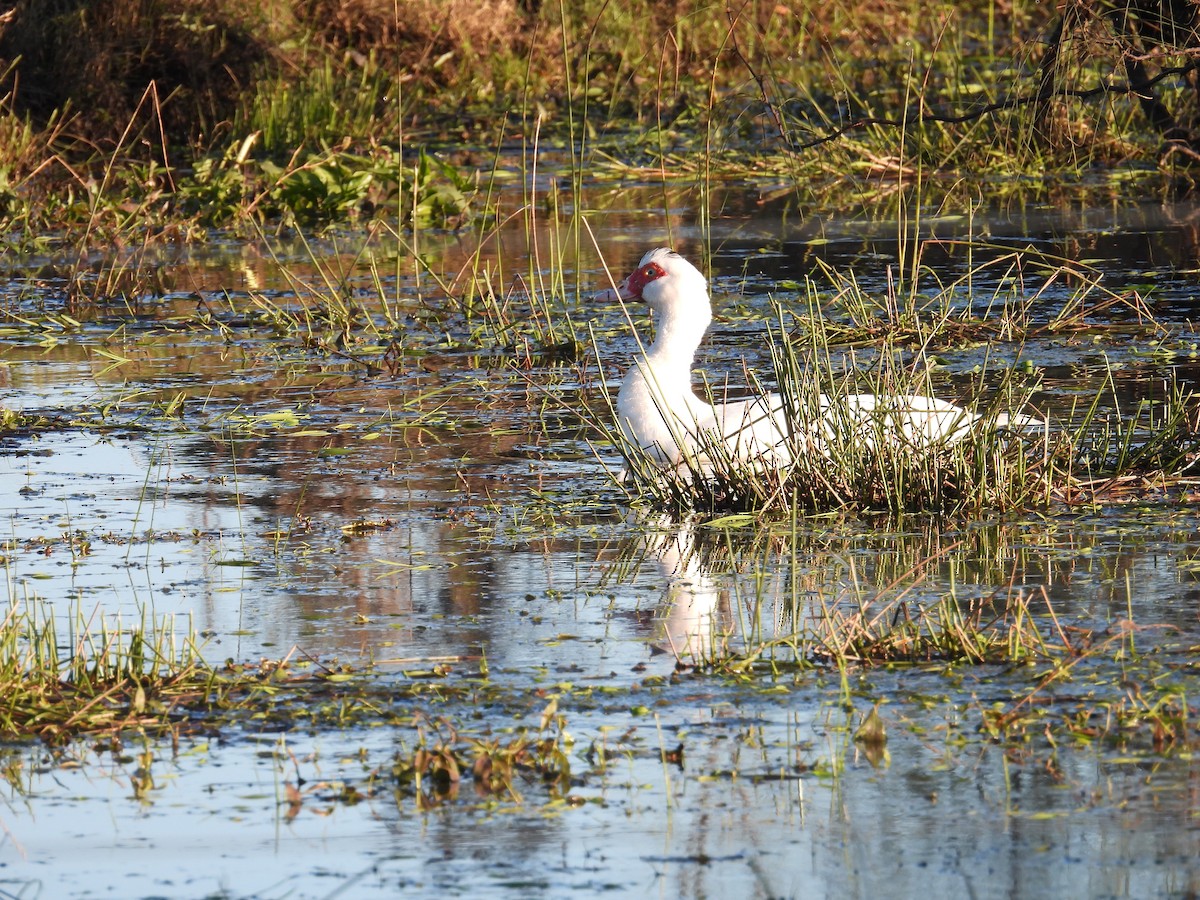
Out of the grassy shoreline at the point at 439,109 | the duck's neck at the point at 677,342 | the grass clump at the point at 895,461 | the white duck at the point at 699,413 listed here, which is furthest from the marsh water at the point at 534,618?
the grassy shoreline at the point at 439,109

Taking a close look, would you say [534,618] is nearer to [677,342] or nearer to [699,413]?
[699,413]

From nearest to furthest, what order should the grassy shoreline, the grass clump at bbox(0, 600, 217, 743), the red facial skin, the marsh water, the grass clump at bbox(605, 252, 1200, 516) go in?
the marsh water < the grass clump at bbox(0, 600, 217, 743) < the grass clump at bbox(605, 252, 1200, 516) < the red facial skin < the grassy shoreline

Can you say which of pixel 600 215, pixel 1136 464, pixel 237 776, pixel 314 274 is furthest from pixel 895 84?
pixel 237 776

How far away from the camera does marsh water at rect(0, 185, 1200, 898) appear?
455 cm

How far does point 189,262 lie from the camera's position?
1524 centimetres

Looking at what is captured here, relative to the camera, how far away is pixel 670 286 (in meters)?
8.88

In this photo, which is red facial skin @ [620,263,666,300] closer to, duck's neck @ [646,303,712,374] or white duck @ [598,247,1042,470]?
white duck @ [598,247,1042,470]

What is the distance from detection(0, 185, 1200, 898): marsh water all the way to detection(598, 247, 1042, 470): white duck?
0.90 ft

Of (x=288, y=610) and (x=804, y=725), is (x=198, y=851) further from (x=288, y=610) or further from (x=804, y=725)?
(x=288, y=610)

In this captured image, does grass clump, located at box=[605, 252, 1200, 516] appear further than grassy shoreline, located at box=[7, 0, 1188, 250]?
No

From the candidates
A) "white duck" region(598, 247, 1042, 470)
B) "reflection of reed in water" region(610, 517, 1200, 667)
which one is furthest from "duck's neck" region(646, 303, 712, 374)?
"reflection of reed in water" region(610, 517, 1200, 667)

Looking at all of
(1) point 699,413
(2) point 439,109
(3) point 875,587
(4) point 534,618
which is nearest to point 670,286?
(1) point 699,413

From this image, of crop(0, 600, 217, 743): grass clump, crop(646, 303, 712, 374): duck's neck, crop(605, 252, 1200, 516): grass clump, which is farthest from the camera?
crop(646, 303, 712, 374): duck's neck

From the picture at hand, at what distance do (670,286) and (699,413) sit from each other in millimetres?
715
